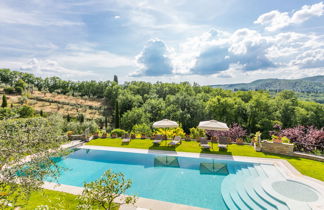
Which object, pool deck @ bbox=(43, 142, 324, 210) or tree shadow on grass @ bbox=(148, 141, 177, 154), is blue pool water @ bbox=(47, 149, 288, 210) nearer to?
pool deck @ bbox=(43, 142, 324, 210)

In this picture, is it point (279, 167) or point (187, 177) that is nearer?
point (187, 177)

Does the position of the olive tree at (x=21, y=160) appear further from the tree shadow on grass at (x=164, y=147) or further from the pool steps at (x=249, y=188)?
the tree shadow on grass at (x=164, y=147)

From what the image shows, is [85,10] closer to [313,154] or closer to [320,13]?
[320,13]

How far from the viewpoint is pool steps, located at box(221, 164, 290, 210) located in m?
7.16

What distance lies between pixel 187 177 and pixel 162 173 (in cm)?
163

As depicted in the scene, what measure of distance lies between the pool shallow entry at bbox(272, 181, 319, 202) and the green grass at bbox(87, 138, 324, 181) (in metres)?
1.93

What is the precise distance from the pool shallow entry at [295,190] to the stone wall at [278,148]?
5018mm

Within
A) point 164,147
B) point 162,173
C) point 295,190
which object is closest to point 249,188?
point 295,190

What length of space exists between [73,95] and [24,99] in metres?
18.8

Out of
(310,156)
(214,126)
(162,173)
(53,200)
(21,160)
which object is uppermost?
(21,160)

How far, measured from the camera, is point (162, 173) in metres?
10.9

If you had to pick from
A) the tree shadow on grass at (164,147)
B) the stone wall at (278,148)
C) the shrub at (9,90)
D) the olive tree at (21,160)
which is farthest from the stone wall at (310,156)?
the shrub at (9,90)

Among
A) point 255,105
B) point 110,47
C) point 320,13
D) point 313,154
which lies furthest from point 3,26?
point 255,105

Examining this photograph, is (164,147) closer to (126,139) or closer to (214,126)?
(126,139)
